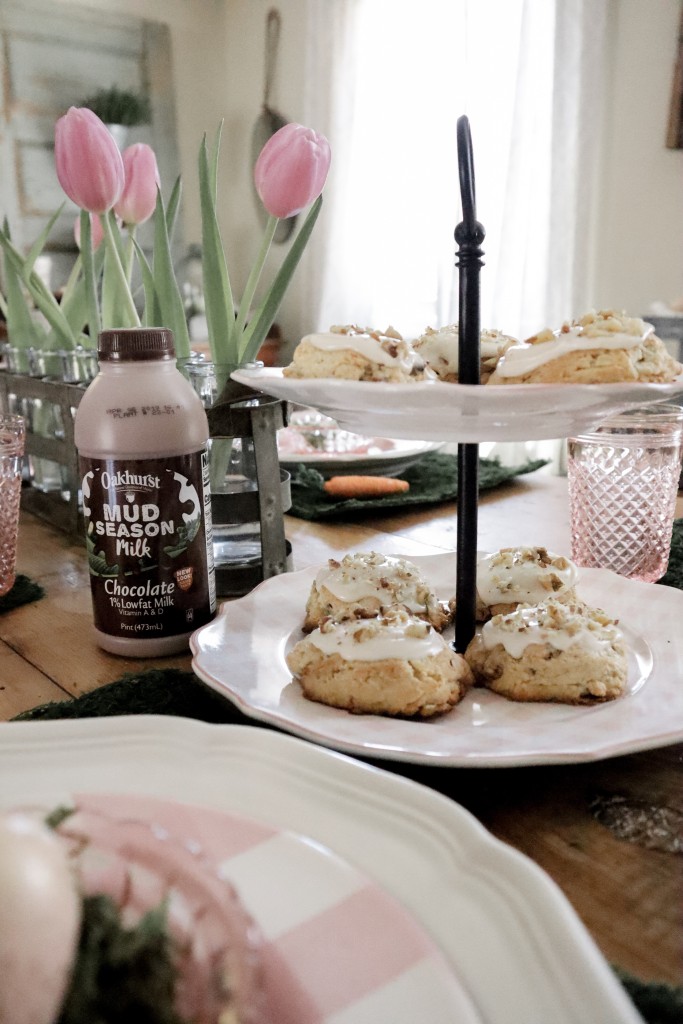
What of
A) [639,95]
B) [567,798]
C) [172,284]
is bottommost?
[567,798]

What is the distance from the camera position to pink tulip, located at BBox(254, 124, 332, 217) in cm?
74

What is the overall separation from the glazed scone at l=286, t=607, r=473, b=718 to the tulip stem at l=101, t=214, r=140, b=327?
547 millimetres

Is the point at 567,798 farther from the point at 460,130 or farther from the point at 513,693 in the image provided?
the point at 460,130

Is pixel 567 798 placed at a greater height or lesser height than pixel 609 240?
lesser

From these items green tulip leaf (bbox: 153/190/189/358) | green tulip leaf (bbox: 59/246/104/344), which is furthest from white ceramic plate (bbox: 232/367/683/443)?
green tulip leaf (bbox: 59/246/104/344)

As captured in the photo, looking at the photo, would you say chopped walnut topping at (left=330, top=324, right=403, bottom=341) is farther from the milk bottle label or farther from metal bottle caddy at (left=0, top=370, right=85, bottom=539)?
metal bottle caddy at (left=0, top=370, right=85, bottom=539)

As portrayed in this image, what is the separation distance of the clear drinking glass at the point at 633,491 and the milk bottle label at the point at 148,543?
0.42 m

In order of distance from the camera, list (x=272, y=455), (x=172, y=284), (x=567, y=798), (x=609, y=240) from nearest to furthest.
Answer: (x=567, y=798) → (x=272, y=455) → (x=172, y=284) → (x=609, y=240)

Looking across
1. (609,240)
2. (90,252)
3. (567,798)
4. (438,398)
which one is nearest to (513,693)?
(567,798)

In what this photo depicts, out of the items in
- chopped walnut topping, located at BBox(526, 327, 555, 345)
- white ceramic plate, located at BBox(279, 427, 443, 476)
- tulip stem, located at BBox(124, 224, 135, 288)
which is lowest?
white ceramic plate, located at BBox(279, 427, 443, 476)

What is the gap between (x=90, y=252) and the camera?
101 centimetres

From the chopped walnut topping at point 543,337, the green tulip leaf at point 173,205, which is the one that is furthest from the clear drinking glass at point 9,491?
the chopped walnut topping at point 543,337

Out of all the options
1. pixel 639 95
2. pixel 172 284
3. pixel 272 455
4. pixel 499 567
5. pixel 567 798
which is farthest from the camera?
pixel 639 95

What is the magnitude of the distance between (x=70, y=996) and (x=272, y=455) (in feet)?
1.88
